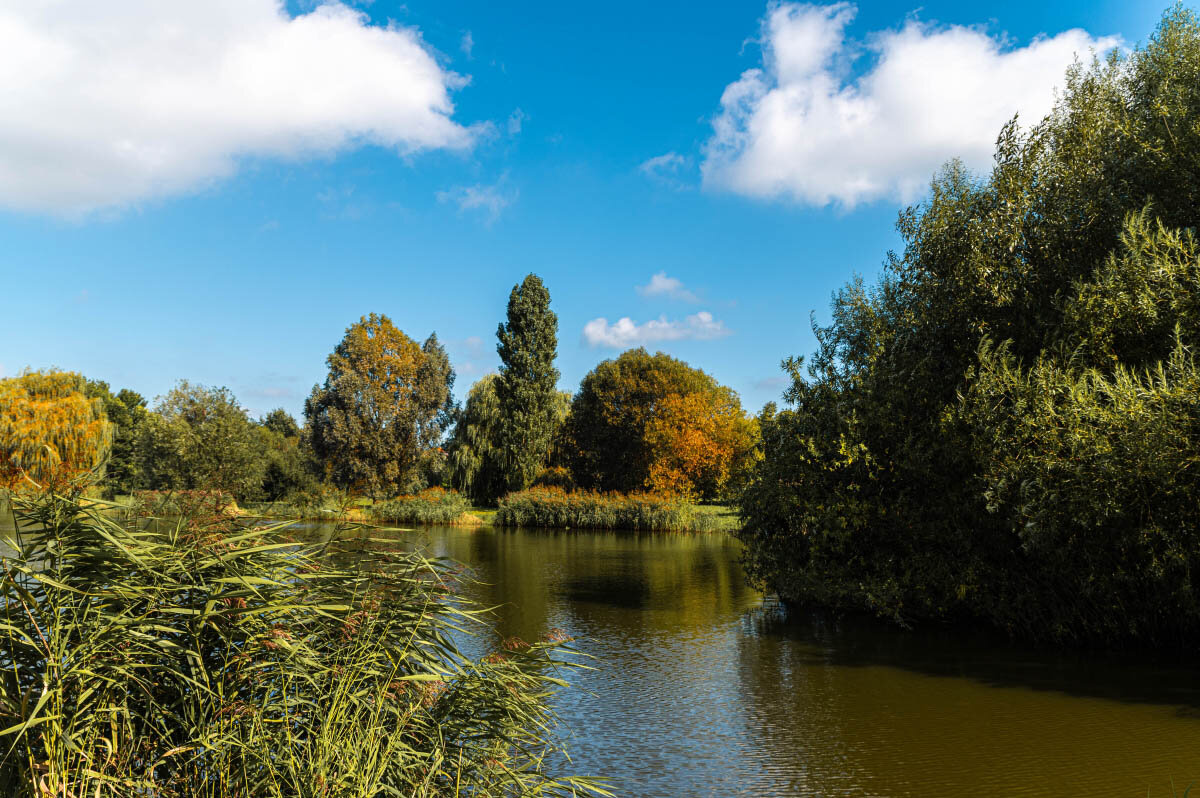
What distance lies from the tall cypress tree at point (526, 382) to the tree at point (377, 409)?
496cm

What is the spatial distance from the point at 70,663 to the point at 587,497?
36875 mm

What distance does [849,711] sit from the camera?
32.2 ft

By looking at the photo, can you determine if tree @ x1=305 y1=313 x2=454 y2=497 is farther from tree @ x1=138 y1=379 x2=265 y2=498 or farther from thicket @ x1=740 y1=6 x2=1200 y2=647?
thicket @ x1=740 y1=6 x2=1200 y2=647

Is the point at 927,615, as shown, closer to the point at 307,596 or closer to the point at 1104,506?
the point at 1104,506

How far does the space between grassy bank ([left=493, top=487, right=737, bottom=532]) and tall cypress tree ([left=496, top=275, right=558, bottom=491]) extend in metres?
3.77

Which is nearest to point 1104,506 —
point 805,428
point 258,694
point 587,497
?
point 805,428

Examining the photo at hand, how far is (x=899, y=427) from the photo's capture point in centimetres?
1441

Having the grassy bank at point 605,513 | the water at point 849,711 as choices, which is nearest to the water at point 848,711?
the water at point 849,711

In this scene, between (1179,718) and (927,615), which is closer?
(1179,718)

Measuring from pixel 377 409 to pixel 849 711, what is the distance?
130 ft

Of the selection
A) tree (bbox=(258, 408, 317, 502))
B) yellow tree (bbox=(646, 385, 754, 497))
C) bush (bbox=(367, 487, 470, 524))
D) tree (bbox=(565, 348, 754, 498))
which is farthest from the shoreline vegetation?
tree (bbox=(258, 408, 317, 502))

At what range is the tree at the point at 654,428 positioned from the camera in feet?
149

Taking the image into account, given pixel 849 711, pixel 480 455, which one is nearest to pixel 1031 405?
pixel 849 711

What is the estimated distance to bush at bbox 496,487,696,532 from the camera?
3919cm
